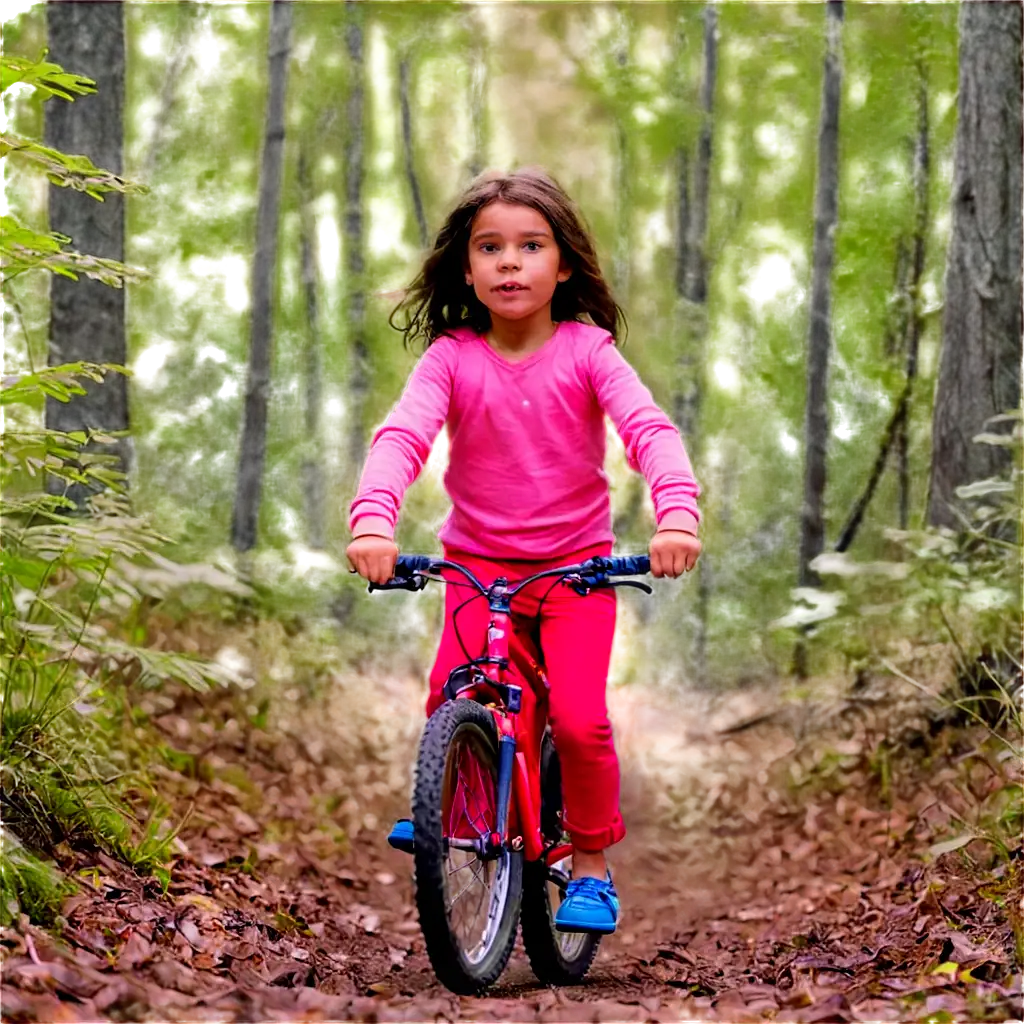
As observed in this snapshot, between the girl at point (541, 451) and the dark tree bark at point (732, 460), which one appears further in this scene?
the dark tree bark at point (732, 460)

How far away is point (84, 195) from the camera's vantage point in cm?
719

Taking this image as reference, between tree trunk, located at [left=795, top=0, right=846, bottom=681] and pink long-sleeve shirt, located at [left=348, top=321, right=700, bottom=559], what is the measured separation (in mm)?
7805

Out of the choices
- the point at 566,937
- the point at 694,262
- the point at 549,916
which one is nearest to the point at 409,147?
the point at 694,262

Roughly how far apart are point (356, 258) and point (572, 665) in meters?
13.6

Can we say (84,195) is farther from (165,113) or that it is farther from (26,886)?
(165,113)

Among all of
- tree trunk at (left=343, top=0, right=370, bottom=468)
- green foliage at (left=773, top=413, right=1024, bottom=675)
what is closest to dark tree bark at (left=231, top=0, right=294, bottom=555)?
tree trunk at (left=343, top=0, right=370, bottom=468)

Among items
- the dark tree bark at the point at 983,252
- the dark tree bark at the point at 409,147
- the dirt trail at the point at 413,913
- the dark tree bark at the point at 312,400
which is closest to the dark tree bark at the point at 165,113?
the dark tree bark at the point at 312,400

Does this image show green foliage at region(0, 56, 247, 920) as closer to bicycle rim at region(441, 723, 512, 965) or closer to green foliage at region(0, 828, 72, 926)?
green foliage at region(0, 828, 72, 926)

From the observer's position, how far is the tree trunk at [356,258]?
1647 cm

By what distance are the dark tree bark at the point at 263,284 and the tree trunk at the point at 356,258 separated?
3904 millimetres

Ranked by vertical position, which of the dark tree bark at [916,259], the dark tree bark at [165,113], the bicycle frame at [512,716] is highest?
the dark tree bark at [165,113]

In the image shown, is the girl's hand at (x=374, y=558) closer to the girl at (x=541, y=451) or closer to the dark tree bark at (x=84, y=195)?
the girl at (x=541, y=451)

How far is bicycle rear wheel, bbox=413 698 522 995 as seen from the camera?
3455 millimetres

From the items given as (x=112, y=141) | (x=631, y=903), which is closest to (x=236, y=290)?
(x=112, y=141)
